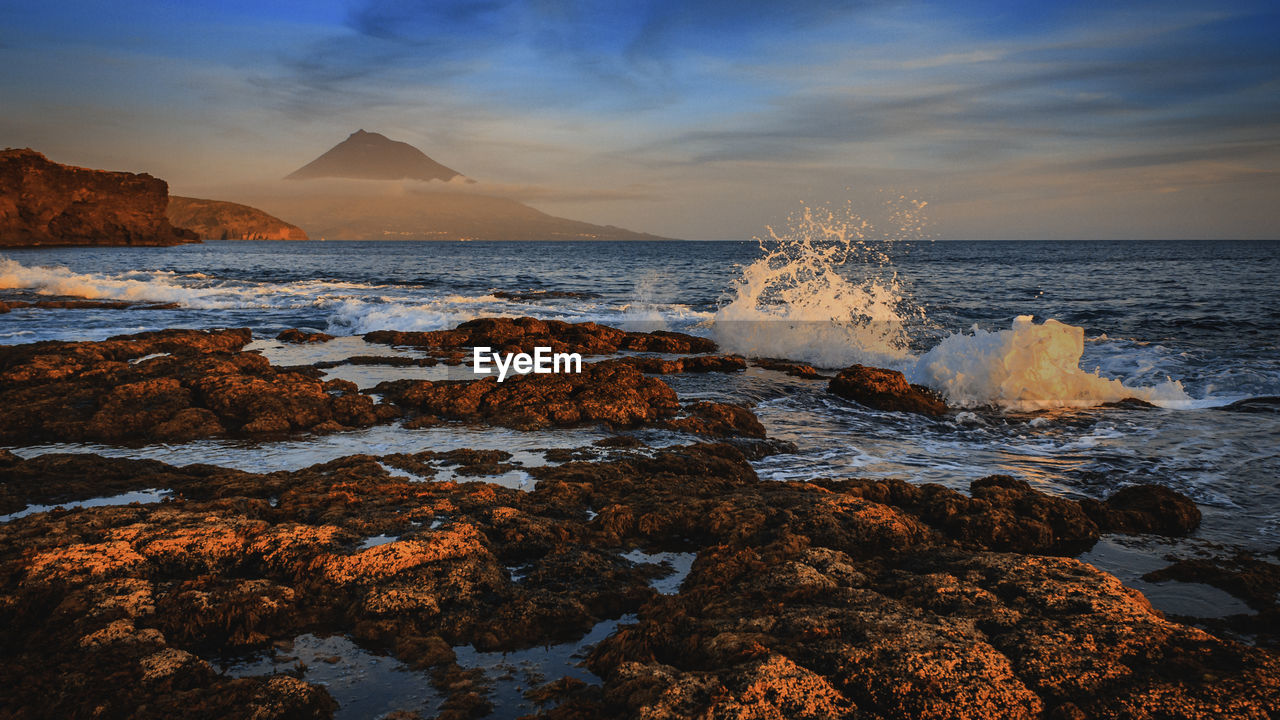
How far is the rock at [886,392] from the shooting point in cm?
993

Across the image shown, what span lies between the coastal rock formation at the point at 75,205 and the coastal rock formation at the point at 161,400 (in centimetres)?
10824

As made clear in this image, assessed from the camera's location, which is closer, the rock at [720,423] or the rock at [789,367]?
the rock at [720,423]

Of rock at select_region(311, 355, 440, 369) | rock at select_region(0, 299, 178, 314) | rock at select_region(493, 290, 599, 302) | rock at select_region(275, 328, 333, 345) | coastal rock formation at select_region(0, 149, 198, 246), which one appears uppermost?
coastal rock formation at select_region(0, 149, 198, 246)

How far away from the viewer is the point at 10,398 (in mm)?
8086

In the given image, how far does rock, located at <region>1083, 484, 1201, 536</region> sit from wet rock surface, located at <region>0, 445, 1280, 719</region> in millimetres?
255

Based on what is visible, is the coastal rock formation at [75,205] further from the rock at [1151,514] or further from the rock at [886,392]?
the rock at [1151,514]

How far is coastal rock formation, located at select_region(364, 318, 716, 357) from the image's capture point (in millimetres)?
14828

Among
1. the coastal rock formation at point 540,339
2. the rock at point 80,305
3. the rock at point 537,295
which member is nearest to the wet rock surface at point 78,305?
the rock at point 80,305

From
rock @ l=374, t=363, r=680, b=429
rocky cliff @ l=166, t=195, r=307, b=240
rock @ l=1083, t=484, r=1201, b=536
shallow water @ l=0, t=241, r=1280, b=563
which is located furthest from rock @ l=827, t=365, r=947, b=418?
rocky cliff @ l=166, t=195, r=307, b=240

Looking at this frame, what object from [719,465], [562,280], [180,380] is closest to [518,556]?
[719,465]

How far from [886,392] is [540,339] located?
25.5 ft

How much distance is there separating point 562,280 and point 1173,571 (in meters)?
39.8

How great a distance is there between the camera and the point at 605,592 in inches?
155

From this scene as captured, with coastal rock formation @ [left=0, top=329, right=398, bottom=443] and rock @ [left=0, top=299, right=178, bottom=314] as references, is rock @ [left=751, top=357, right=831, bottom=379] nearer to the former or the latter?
coastal rock formation @ [left=0, top=329, right=398, bottom=443]
